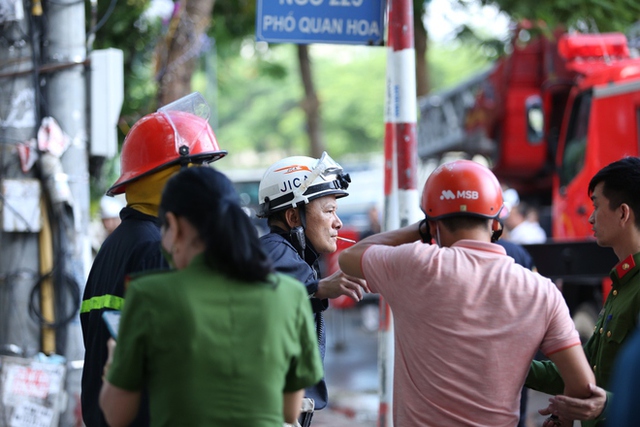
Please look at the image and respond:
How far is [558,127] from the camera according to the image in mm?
12562

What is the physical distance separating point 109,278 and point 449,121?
13.2 meters

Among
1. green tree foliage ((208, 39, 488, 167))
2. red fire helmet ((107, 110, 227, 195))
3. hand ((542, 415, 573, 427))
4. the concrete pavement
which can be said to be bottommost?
the concrete pavement

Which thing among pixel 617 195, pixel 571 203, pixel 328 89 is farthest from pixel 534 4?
pixel 328 89

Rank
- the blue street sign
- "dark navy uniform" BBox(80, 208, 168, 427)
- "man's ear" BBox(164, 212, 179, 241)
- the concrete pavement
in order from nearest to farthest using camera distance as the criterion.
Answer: "man's ear" BBox(164, 212, 179, 241)
"dark navy uniform" BBox(80, 208, 168, 427)
the blue street sign
the concrete pavement

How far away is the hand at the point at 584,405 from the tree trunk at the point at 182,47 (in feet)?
24.0

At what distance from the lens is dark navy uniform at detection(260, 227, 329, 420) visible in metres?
3.59

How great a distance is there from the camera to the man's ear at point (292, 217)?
396 cm

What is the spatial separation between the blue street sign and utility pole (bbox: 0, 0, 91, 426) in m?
1.70

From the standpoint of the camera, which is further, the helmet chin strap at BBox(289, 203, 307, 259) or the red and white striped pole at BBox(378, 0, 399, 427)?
the red and white striped pole at BBox(378, 0, 399, 427)

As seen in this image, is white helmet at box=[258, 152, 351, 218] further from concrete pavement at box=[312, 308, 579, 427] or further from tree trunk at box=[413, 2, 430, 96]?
tree trunk at box=[413, 2, 430, 96]

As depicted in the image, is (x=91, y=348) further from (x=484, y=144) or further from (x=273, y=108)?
(x=273, y=108)

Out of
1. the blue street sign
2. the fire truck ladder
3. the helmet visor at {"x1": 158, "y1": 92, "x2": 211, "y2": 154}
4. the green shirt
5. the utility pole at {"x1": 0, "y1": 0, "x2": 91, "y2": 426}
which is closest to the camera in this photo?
the green shirt

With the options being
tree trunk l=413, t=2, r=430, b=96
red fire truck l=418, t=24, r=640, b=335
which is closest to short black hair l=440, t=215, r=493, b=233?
red fire truck l=418, t=24, r=640, b=335

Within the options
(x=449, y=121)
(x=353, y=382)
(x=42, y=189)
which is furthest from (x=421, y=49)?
(x=42, y=189)
